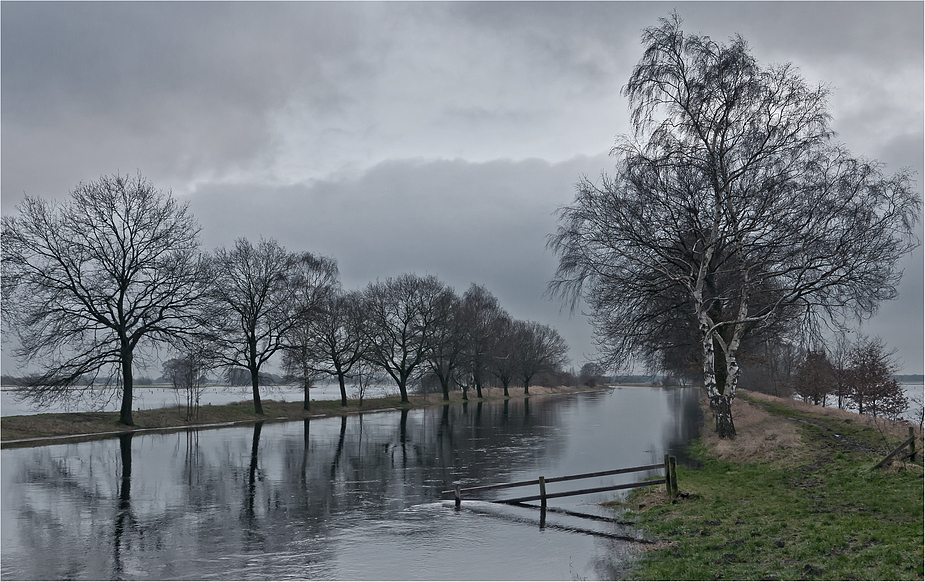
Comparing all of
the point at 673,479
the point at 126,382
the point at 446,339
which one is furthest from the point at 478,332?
the point at 673,479

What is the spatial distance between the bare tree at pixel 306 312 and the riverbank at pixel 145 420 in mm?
2811

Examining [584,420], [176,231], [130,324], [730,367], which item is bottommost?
[584,420]

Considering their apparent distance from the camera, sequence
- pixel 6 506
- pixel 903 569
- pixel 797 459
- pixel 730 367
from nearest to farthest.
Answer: pixel 903 569
pixel 6 506
pixel 797 459
pixel 730 367

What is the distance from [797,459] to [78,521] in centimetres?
1844

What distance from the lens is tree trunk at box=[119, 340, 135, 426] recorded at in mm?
35906

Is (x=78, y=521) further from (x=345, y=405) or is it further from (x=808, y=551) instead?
(x=345, y=405)

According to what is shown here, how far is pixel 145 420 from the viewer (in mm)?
38562

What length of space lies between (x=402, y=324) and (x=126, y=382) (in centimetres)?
3692

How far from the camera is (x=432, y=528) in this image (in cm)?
1416

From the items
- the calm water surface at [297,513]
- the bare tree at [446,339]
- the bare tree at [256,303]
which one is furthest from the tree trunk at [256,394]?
the bare tree at [446,339]

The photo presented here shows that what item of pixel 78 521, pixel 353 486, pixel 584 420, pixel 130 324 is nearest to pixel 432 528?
pixel 353 486

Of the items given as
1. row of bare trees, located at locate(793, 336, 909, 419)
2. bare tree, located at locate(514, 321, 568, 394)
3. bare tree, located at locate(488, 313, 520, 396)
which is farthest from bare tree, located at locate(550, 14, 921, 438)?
bare tree, located at locate(514, 321, 568, 394)

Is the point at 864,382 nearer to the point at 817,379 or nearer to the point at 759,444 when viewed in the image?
the point at 817,379

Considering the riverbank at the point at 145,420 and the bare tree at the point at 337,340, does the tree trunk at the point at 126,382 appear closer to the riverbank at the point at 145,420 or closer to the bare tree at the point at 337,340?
the riverbank at the point at 145,420
